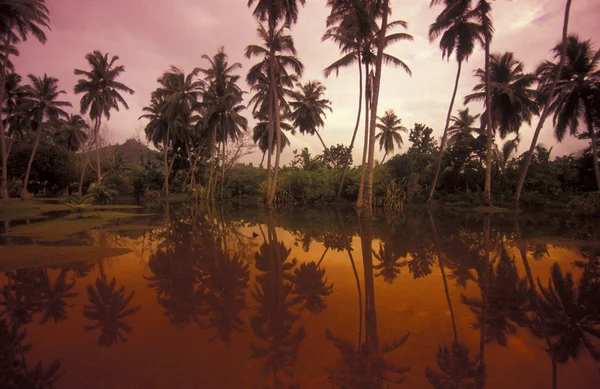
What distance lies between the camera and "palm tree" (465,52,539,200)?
2153 centimetres

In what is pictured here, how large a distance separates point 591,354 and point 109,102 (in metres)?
35.8

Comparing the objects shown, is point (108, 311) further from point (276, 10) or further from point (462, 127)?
point (462, 127)

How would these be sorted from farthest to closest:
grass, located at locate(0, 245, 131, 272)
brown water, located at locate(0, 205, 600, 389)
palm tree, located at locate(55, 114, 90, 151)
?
1. palm tree, located at locate(55, 114, 90, 151)
2. grass, located at locate(0, 245, 131, 272)
3. brown water, located at locate(0, 205, 600, 389)

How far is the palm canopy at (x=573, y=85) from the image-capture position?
1803 cm

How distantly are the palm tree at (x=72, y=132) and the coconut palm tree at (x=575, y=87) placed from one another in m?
48.4

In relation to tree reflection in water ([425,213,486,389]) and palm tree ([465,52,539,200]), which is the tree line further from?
tree reflection in water ([425,213,486,389])

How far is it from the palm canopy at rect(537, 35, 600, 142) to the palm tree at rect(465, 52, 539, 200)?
1.98m

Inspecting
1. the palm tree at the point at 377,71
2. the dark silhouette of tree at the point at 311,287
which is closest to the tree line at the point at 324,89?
the palm tree at the point at 377,71

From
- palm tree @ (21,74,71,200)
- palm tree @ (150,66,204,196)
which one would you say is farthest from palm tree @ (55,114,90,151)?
palm tree @ (150,66,204,196)

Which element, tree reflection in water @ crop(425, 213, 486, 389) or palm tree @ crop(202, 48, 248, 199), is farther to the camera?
palm tree @ crop(202, 48, 248, 199)

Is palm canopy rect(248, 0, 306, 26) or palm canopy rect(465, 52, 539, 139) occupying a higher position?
palm canopy rect(248, 0, 306, 26)

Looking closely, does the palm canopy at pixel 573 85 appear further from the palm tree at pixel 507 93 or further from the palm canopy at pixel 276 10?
the palm canopy at pixel 276 10

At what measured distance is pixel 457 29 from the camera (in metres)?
19.2

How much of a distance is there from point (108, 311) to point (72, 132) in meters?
43.6
